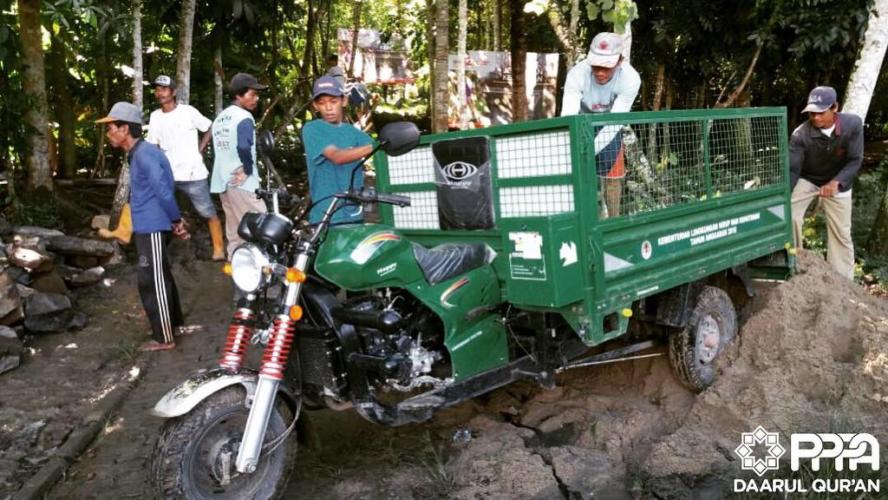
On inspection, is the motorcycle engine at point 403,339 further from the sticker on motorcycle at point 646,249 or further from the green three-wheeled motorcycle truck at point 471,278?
the sticker on motorcycle at point 646,249

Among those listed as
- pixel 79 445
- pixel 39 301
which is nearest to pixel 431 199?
pixel 79 445

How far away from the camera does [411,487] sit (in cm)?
355

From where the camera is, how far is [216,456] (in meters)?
3.02

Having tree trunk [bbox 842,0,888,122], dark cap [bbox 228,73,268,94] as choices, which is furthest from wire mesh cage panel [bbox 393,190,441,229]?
tree trunk [bbox 842,0,888,122]

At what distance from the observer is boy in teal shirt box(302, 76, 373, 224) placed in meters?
4.13

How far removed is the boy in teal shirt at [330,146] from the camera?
4.13 m

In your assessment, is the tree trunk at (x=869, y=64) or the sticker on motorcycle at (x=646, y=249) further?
the tree trunk at (x=869, y=64)

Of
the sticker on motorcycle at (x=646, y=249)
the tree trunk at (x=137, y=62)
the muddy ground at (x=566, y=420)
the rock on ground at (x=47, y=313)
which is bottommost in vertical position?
the muddy ground at (x=566, y=420)

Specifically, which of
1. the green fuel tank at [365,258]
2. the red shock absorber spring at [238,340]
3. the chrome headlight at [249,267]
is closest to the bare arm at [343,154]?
the green fuel tank at [365,258]

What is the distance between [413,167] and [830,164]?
3711 mm

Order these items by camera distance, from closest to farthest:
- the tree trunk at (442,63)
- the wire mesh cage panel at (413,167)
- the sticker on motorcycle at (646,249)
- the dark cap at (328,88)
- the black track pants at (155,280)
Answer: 1. the sticker on motorcycle at (646,249)
2. the dark cap at (328,88)
3. the wire mesh cage panel at (413,167)
4. the black track pants at (155,280)
5. the tree trunk at (442,63)

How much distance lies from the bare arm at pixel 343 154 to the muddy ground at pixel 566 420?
59.0 inches

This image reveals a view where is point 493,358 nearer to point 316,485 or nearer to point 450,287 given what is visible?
point 450,287

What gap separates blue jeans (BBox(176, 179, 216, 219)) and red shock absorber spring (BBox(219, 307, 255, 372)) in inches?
169
